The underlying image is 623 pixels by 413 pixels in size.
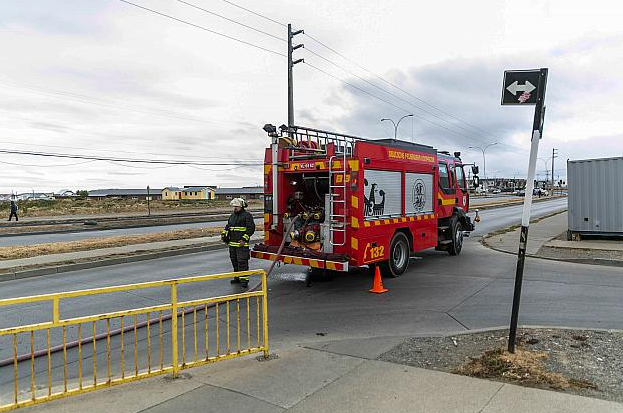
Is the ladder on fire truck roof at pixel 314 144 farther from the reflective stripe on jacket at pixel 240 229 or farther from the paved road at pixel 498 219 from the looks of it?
the paved road at pixel 498 219

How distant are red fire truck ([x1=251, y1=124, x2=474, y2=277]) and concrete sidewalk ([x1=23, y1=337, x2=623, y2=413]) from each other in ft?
13.4

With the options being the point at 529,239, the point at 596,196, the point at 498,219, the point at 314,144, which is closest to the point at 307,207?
the point at 314,144

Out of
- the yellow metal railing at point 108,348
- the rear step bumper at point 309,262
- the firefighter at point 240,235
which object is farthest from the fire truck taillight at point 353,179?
the yellow metal railing at point 108,348

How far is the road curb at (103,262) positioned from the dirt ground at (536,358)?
9.28 metres

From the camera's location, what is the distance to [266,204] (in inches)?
405

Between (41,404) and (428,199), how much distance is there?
939cm

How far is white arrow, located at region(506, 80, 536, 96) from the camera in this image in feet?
17.0

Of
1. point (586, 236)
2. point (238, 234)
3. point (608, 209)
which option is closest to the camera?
point (238, 234)

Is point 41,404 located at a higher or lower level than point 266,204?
lower

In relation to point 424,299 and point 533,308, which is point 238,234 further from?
point 533,308

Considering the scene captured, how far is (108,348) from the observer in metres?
4.40

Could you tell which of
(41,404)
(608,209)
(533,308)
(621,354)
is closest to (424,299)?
(533,308)

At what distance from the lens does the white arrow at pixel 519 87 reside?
518cm

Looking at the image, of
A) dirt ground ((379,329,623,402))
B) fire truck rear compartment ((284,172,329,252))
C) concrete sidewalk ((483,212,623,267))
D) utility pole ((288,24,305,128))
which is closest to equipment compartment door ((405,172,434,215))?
fire truck rear compartment ((284,172,329,252))
